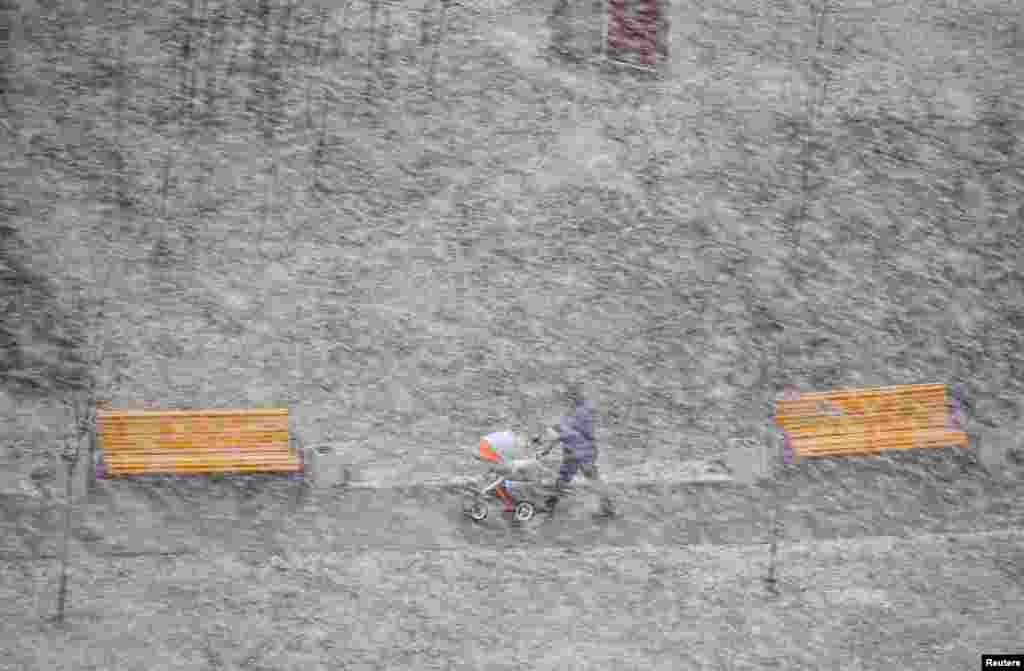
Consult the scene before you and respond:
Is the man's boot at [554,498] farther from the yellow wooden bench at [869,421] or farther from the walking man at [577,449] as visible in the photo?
the yellow wooden bench at [869,421]

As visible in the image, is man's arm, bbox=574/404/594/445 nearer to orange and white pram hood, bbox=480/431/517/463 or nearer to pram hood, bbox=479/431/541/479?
pram hood, bbox=479/431/541/479

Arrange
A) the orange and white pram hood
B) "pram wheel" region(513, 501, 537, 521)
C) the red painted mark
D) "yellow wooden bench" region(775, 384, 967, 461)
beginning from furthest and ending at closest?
the red painted mark < "yellow wooden bench" region(775, 384, 967, 461) < "pram wheel" region(513, 501, 537, 521) < the orange and white pram hood

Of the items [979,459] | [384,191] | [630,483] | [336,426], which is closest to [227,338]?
[336,426]

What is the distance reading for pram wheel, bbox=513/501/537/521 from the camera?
12.5 metres

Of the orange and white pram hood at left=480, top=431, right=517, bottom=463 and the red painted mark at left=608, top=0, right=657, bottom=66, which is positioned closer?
the orange and white pram hood at left=480, top=431, right=517, bottom=463

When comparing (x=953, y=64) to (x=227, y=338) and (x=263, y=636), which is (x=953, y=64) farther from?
(x=263, y=636)

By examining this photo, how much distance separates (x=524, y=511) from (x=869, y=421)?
3467mm

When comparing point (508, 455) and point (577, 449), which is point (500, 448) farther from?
point (577, 449)

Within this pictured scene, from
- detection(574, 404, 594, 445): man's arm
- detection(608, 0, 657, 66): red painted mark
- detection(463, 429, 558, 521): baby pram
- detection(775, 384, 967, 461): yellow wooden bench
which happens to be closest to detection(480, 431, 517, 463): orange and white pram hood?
detection(463, 429, 558, 521): baby pram

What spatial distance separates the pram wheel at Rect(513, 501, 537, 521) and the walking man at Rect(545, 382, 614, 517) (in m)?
0.17

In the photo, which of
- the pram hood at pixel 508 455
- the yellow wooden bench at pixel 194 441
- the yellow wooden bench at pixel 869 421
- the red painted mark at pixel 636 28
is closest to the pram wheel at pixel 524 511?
the pram hood at pixel 508 455

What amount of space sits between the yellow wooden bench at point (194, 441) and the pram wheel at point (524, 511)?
6.57 ft

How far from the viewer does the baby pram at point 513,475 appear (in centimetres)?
1245

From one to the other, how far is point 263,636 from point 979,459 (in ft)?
22.5
